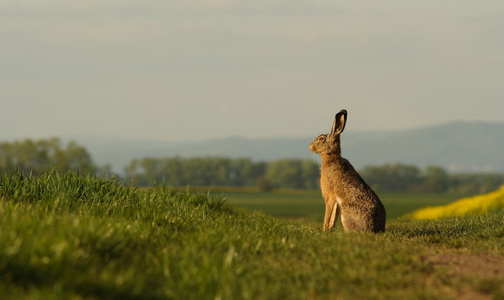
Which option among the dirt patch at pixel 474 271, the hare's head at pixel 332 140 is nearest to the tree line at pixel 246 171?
the hare's head at pixel 332 140

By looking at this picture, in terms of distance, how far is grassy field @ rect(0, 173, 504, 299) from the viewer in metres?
5.52

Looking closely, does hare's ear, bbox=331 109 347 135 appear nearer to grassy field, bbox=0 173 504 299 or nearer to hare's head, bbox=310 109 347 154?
hare's head, bbox=310 109 347 154

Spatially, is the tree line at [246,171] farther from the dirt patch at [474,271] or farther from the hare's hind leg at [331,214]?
the dirt patch at [474,271]

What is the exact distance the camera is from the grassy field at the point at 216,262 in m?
5.52

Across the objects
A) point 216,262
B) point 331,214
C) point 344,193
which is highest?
point 344,193

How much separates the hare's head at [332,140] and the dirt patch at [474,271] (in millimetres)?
3163

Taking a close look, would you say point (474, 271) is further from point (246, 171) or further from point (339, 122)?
point (246, 171)

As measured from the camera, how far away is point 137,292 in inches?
210

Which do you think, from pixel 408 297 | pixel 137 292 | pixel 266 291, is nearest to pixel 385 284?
pixel 408 297

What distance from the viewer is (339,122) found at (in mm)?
10281

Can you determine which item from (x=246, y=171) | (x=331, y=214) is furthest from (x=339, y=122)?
(x=246, y=171)

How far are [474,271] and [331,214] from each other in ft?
12.2

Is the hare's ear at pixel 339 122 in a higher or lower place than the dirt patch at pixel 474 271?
higher

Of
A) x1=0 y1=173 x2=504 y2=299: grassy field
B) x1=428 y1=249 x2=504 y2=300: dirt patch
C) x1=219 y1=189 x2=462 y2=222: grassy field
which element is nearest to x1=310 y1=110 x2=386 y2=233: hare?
x1=0 y1=173 x2=504 y2=299: grassy field
